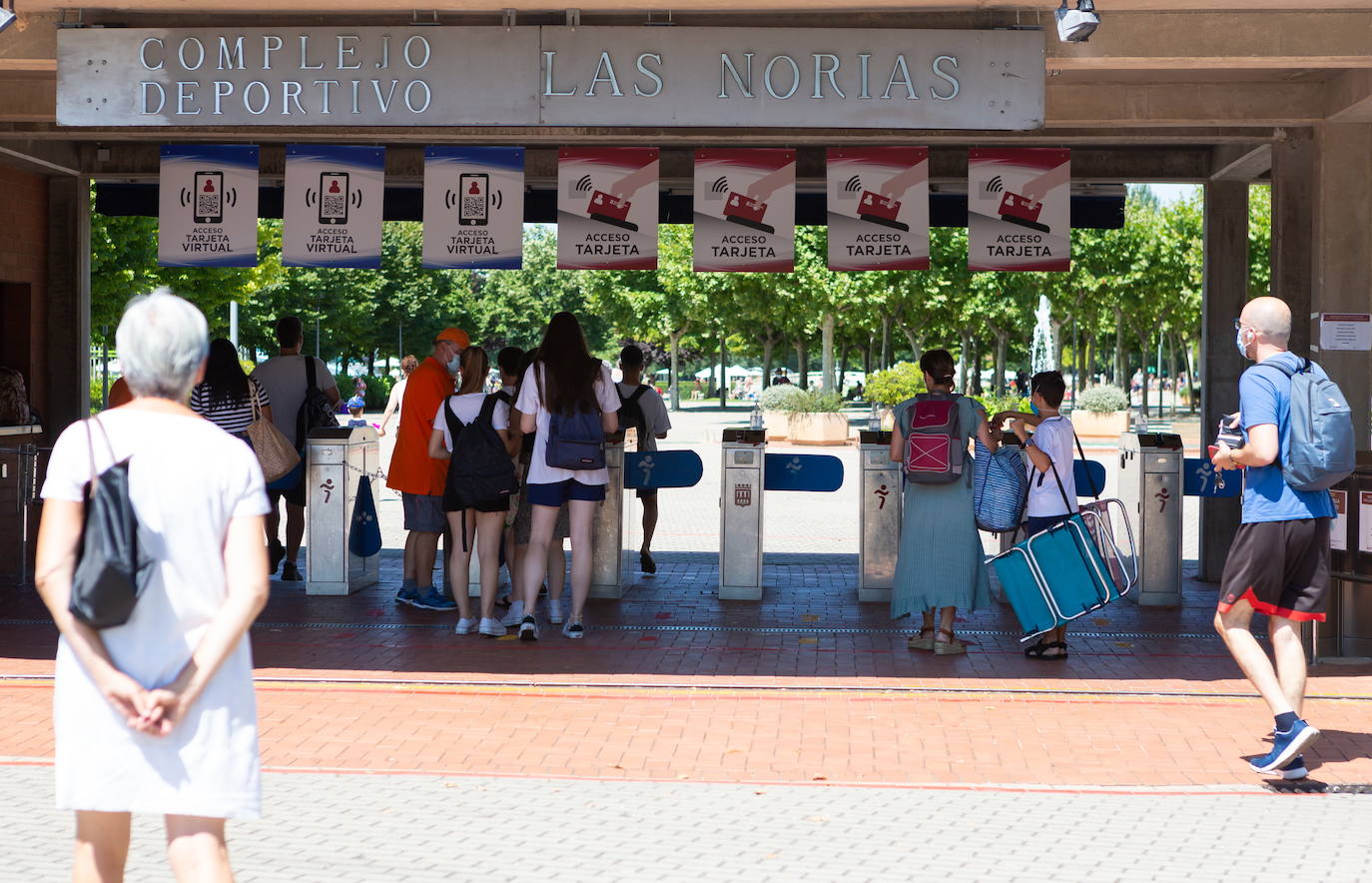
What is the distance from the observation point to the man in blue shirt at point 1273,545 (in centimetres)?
591

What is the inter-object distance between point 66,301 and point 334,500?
3.68 meters

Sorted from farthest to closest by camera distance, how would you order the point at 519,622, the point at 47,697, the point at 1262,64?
the point at 519,622
the point at 1262,64
the point at 47,697

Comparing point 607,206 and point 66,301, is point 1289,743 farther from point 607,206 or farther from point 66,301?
point 66,301

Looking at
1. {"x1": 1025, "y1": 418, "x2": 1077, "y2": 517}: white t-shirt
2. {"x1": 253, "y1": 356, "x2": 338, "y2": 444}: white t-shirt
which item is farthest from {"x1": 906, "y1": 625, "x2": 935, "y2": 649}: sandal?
{"x1": 253, "y1": 356, "x2": 338, "y2": 444}: white t-shirt

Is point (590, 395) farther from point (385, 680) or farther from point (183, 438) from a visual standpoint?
point (183, 438)

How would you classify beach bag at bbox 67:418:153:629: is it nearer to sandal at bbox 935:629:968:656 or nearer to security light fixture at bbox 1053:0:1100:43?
security light fixture at bbox 1053:0:1100:43

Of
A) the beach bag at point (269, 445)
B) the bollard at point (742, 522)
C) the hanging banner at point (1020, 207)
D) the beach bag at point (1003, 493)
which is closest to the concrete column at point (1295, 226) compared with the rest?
the hanging banner at point (1020, 207)

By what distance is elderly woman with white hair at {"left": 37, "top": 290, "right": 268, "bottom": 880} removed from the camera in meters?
3.25

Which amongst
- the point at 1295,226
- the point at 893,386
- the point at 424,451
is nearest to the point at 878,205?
the point at 1295,226

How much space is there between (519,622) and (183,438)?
19.2 feet

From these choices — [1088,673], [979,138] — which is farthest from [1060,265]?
[1088,673]

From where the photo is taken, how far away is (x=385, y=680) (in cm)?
790

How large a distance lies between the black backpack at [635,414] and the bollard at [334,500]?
184 centimetres

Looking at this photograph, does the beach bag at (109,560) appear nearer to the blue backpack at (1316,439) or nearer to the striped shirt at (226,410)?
the blue backpack at (1316,439)
